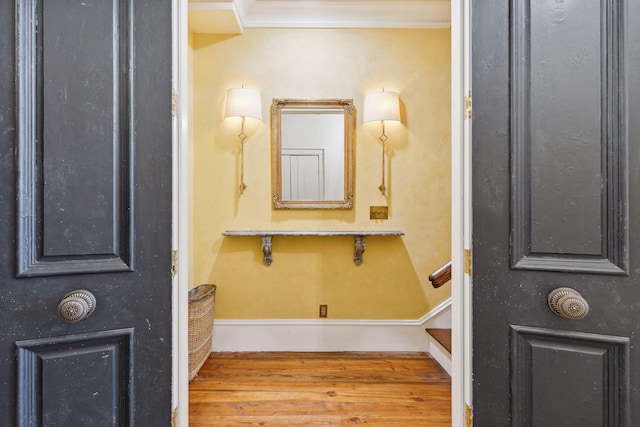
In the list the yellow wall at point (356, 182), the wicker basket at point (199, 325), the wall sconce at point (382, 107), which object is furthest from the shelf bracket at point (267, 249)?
the wall sconce at point (382, 107)

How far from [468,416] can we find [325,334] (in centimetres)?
183

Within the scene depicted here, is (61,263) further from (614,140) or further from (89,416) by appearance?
(614,140)

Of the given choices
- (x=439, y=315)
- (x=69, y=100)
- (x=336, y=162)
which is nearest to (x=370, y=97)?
(x=336, y=162)

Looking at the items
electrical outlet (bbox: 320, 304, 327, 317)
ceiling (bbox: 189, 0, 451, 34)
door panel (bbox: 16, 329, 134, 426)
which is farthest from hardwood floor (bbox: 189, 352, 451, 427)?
ceiling (bbox: 189, 0, 451, 34)

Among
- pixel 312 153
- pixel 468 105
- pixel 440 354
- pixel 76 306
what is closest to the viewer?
pixel 76 306

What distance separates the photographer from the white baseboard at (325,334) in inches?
119

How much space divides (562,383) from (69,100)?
5.78ft

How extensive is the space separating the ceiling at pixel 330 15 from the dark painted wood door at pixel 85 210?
1.90 metres

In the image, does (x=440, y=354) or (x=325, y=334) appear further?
(x=325, y=334)

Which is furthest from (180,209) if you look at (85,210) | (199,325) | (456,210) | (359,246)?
(359,246)

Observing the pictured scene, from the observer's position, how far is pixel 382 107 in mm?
2936

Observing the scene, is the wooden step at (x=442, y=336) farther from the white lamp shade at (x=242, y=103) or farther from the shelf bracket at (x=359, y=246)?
the white lamp shade at (x=242, y=103)

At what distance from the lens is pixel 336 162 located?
9.97ft

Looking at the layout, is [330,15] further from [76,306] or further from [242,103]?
[76,306]
